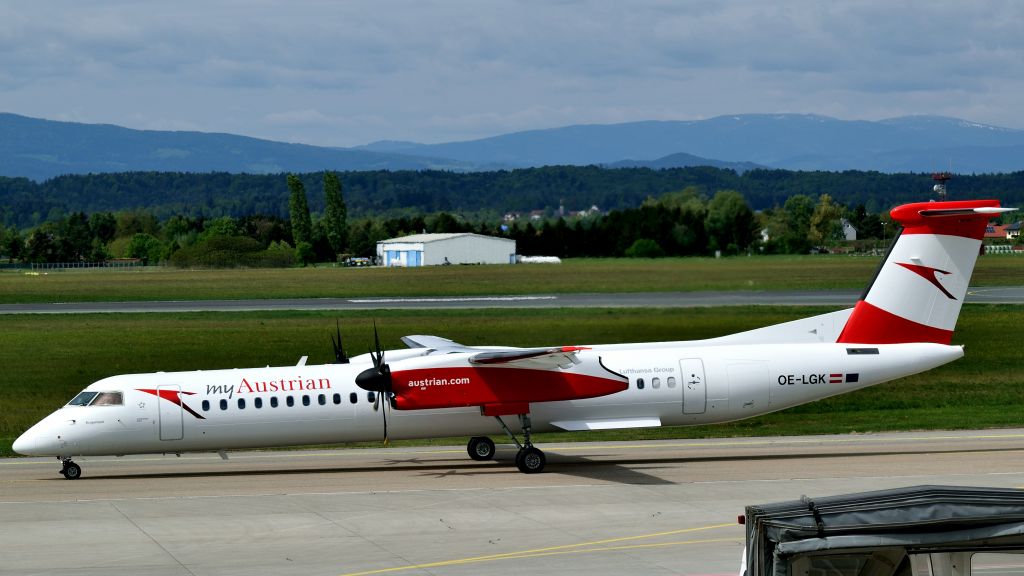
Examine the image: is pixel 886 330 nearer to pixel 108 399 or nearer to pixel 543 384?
pixel 543 384

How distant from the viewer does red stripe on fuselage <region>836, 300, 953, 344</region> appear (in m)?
28.4

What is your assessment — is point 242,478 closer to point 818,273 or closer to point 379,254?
point 818,273

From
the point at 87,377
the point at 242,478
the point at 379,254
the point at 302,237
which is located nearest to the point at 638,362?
the point at 242,478

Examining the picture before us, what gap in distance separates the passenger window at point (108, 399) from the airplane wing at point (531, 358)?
8.03 meters

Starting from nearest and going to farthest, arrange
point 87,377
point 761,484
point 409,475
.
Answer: point 761,484
point 409,475
point 87,377

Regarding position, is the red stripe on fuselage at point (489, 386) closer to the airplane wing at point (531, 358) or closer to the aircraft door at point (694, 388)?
the airplane wing at point (531, 358)

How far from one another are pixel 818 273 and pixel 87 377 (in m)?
46.5

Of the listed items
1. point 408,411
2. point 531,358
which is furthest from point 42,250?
point 531,358

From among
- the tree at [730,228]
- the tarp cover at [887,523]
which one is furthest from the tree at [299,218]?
the tarp cover at [887,523]

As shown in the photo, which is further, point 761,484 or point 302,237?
point 302,237

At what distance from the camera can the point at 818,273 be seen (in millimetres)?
76500

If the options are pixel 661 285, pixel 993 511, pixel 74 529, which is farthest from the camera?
pixel 661 285

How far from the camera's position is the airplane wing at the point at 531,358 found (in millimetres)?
26406

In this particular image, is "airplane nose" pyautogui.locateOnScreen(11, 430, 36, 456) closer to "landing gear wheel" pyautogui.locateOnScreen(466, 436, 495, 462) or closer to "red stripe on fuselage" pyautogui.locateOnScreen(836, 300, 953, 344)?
"landing gear wheel" pyautogui.locateOnScreen(466, 436, 495, 462)
